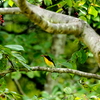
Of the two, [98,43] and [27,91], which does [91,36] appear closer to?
[98,43]

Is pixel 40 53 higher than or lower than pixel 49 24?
lower

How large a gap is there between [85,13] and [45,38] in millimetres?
3866

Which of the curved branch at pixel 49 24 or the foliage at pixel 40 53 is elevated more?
the curved branch at pixel 49 24

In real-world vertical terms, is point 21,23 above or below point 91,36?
below

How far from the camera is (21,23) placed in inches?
235

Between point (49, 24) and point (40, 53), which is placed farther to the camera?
point (40, 53)

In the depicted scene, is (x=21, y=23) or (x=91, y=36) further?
(x=21, y=23)

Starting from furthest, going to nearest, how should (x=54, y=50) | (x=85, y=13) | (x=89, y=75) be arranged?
(x=54, y=50) → (x=85, y=13) → (x=89, y=75)

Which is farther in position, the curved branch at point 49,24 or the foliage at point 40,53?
the foliage at point 40,53

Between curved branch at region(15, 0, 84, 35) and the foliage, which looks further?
the foliage

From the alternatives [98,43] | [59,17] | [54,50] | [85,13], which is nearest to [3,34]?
[54,50]

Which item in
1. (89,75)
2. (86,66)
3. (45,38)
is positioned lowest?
(86,66)

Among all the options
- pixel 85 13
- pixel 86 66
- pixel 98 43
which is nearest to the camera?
pixel 98 43

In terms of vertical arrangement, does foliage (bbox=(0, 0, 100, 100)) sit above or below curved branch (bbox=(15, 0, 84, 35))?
below
